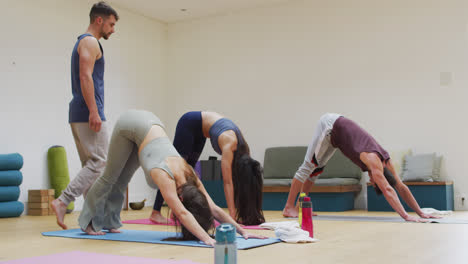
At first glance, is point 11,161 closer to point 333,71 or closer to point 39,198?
point 39,198

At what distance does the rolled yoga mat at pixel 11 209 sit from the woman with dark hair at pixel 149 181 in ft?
8.69

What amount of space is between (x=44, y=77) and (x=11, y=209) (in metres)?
1.83

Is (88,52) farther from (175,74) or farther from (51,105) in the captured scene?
(175,74)

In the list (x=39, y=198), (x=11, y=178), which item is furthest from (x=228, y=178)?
(x=39, y=198)

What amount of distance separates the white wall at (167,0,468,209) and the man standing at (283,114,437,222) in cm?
232

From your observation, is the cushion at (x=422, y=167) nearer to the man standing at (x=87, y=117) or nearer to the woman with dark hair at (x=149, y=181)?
the woman with dark hair at (x=149, y=181)

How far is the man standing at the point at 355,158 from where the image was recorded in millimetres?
4285

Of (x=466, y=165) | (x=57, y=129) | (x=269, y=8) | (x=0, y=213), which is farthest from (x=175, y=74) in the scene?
(x=466, y=165)

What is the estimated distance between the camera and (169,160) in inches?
114

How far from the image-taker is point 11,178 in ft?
18.5

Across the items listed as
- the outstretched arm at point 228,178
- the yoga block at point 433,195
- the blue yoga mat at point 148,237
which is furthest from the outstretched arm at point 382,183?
the yoga block at point 433,195

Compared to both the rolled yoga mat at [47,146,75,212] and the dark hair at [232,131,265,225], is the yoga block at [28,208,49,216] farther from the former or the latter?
the dark hair at [232,131,265,225]

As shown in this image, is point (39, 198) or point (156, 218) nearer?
point (156, 218)

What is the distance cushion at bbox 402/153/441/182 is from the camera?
6246 mm
